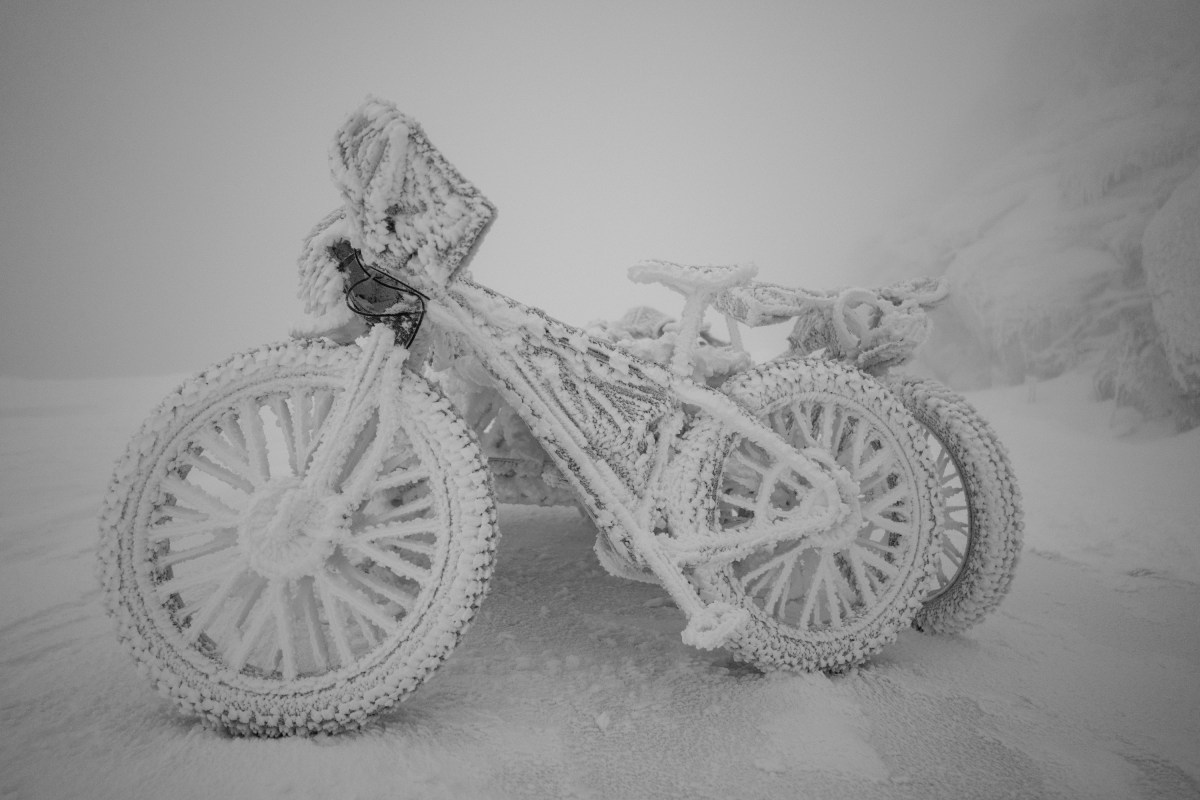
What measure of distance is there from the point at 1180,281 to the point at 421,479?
19.0ft

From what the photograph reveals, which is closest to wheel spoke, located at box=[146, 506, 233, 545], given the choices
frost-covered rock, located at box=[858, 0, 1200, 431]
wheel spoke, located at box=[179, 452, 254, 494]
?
wheel spoke, located at box=[179, 452, 254, 494]

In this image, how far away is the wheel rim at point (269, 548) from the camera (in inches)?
46.0

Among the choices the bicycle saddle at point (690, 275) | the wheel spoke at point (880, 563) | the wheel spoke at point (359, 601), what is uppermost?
the bicycle saddle at point (690, 275)

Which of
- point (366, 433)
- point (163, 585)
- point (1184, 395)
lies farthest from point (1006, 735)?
point (1184, 395)

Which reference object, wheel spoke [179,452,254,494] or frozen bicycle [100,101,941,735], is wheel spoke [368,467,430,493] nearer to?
frozen bicycle [100,101,941,735]

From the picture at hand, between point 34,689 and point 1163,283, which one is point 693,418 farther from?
point 1163,283

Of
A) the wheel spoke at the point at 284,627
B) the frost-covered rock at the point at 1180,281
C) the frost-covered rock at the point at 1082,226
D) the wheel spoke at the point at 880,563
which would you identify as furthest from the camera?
the frost-covered rock at the point at 1082,226

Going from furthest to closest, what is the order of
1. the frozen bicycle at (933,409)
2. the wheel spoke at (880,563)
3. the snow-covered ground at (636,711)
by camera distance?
the frozen bicycle at (933,409)
the wheel spoke at (880,563)
the snow-covered ground at (636,711)

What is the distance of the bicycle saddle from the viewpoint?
1.60 metres

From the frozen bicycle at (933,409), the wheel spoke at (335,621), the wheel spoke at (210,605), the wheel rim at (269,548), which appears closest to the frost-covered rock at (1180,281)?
the frozen bicycle at (933,409)

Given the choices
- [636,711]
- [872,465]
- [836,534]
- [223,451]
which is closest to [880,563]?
[836,534]

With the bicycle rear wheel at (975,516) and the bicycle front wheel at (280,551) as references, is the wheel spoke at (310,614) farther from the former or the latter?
the bicycle rear wheel at (975,516)

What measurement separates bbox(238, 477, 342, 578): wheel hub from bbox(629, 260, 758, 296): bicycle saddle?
1126mm

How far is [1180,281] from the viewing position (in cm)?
391
